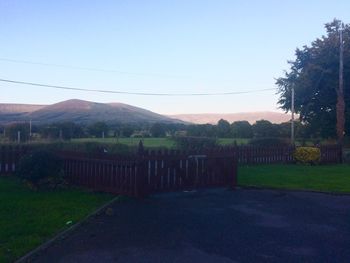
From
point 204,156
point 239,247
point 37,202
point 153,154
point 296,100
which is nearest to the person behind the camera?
point 239,247

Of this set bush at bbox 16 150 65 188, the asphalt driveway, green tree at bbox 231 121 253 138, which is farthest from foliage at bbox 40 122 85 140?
the asphalt driveway

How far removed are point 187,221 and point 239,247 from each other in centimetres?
193

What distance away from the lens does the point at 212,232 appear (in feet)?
24.9

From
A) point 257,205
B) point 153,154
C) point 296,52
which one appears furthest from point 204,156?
point 296,52

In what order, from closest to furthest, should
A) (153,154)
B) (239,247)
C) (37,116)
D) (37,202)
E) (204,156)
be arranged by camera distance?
(239,247)
(37,202)
(153,154)
(204,156)
(37,116)

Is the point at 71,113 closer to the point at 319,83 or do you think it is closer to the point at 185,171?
the point at 319,83

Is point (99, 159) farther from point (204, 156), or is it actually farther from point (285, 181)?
point (285, 181)

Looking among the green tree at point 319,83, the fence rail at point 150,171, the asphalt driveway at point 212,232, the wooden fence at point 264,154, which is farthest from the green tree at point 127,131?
the asphalt driveway at point 212,232

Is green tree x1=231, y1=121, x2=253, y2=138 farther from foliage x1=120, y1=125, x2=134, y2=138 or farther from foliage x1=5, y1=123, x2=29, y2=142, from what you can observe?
foliage x1=5, y1=123, x2=29, y2=142

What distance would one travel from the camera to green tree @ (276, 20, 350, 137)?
118 ft

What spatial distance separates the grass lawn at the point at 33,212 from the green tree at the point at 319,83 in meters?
28.0

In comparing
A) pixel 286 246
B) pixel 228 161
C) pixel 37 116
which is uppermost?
pixel 37 116

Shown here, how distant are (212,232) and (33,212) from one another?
3737mm

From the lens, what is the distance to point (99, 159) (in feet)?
40.0
